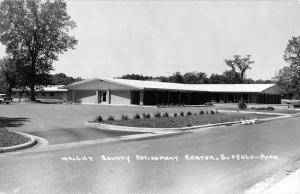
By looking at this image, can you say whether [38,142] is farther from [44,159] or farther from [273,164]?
[273,164]

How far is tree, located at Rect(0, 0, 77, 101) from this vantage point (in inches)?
2436

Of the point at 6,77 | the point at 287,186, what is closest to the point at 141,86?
the point at 6,77

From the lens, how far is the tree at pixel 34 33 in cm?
6188

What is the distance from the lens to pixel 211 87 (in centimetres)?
7356

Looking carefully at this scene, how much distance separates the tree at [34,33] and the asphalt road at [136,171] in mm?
52797

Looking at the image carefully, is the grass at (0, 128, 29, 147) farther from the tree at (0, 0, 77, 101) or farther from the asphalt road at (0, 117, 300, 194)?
the tree at (0, 0, 77, 101)

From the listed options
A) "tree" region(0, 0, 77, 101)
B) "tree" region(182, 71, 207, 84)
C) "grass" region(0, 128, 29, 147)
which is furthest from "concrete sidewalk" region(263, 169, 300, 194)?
"tree" region(182, 71, 207, 84)

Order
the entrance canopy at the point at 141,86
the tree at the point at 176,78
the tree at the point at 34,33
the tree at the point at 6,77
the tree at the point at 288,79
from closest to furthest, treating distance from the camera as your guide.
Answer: the entrance canopy at the point at 141,86 → the tree at the point at 34,33 → the tree at the point at 288,79 → the tree at the point at 6,77 → the tree at the point at 176,78

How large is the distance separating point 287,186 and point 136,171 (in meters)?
3.21

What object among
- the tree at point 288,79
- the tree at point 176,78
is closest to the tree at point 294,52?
the tree at point 288,79

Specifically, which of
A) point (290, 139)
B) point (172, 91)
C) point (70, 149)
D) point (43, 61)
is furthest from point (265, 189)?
point (43, 61)

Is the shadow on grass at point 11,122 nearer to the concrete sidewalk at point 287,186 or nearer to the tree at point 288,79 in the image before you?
the concrete sidewalk at point 287,186

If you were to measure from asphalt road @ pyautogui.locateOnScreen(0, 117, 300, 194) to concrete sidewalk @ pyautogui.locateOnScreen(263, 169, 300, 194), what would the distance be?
566 mm

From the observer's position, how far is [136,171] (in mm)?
9125
